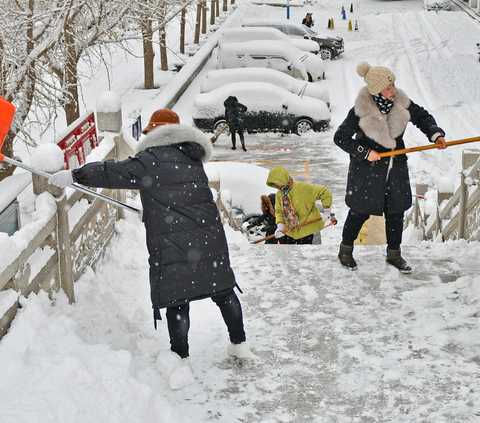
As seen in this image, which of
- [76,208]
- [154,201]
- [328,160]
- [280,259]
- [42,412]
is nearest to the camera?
[42,412]

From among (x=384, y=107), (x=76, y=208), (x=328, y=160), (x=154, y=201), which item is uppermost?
(x=384, y=107)

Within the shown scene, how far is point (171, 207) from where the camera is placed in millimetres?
3928

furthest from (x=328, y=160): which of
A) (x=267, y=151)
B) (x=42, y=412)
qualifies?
(x=42, y=412)

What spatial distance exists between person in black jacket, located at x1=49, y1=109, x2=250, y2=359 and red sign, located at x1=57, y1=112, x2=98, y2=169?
147 inches

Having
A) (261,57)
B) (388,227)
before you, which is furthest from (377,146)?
(261,57)

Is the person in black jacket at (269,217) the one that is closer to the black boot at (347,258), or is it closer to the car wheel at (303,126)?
the black boot at (347,258)

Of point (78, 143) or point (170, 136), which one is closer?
point (170, 136)

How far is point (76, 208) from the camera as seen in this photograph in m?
5.11

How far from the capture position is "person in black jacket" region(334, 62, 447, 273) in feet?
17.4

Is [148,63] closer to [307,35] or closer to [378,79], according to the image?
[307,35]

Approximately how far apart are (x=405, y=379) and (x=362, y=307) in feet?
3.43

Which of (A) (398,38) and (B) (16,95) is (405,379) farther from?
(A) (398,38)

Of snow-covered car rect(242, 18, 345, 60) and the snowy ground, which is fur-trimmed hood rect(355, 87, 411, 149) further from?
snow-covered car rect(242, 18, 345, 60)

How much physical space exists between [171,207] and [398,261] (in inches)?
101
